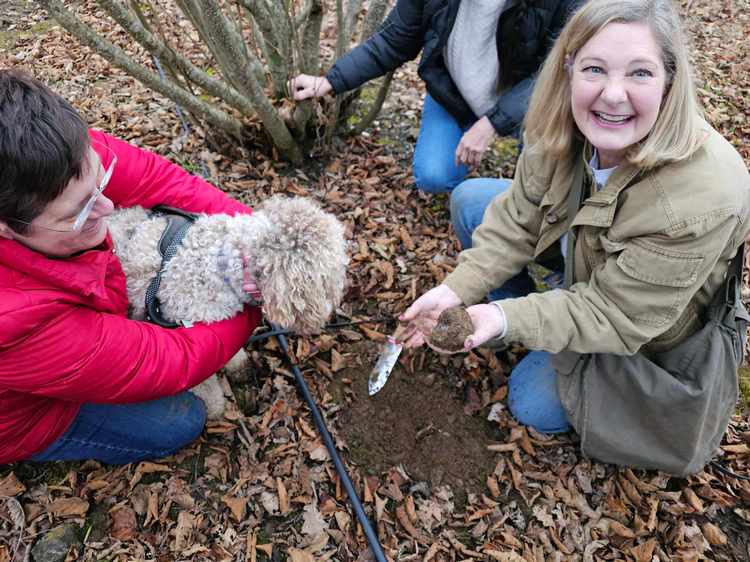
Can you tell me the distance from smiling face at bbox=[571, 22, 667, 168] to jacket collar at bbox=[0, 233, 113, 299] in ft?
7.55

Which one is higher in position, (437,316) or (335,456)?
(437,316)

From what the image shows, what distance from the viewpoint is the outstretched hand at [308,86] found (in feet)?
13.2

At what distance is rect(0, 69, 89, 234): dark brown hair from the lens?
165 cm

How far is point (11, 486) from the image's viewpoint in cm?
272

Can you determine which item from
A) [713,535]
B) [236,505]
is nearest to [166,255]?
[236,505]

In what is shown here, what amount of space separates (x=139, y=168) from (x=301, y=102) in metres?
1.77

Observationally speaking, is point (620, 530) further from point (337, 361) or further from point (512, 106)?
point (512, 106)

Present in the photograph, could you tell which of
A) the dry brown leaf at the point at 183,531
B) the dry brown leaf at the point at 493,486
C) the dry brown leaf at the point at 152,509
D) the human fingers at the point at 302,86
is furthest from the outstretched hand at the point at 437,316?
the human fingers at the point at 302,86

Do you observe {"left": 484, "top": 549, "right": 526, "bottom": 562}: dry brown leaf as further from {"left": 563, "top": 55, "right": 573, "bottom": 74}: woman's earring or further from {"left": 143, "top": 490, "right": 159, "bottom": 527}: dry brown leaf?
{"left": 563, "top": 55, "right": 573, "bottom": 74}: woman's earring

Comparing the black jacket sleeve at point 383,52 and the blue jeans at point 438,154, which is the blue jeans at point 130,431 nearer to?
the blue jeans at point 438,154

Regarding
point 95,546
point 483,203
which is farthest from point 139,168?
point 483,203


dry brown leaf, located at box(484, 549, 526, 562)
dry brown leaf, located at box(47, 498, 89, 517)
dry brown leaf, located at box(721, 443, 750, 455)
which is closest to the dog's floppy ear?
dry brown leaf, located at box(47, 498, 89, 517)

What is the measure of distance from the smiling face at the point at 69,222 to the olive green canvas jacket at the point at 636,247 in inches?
75.0

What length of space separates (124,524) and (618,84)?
3370 mm
